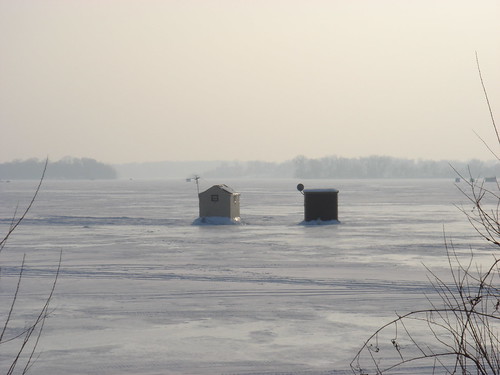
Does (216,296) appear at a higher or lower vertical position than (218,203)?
lower

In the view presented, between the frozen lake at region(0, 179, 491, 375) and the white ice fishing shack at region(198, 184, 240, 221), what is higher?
the white ice fishing shack at region(198, 184, 240, 221)

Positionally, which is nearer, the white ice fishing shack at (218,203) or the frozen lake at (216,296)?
the frozen lake at (216,296)

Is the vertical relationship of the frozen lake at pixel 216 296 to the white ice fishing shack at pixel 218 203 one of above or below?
below

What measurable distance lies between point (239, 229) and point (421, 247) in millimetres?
10654

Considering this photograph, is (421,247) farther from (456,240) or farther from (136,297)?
(136,297)

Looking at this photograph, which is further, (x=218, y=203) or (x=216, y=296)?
(x=218, y=203)

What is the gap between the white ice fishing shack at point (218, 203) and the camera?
3681 centimetres

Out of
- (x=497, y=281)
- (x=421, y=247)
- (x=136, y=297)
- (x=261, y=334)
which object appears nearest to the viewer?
(x=261, y=334)

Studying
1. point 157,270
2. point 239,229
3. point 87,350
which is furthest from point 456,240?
point 87,350

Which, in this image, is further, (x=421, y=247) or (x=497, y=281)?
(x=421, y=247)

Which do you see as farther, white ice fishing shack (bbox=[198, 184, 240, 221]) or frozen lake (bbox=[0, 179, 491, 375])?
white ice fishing shack (bbox=[198, 184, 240, 221])

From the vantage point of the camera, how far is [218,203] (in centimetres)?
3716

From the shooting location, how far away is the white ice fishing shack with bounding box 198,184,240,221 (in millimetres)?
36812

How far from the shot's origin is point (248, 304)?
1338cm
